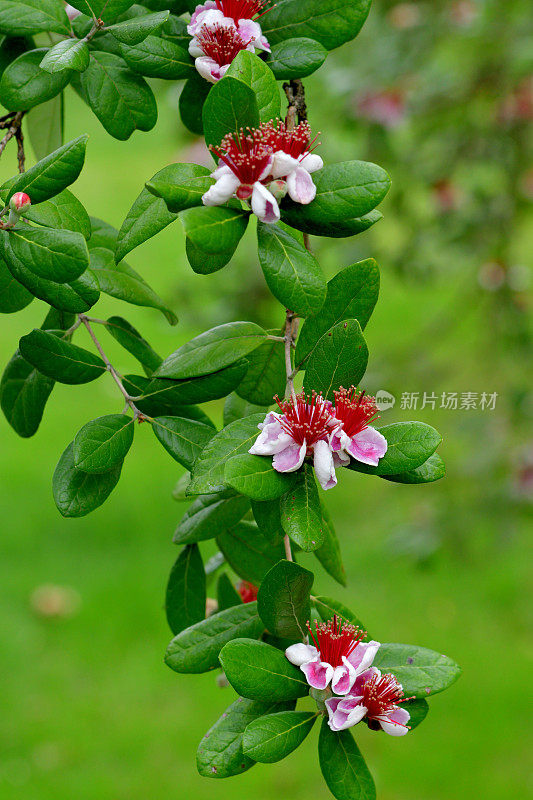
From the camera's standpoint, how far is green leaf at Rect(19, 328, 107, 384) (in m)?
0.73

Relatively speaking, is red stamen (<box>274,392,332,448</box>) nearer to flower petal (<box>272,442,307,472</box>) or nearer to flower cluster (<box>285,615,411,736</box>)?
flower petal (<box>272,442,307,472</box>)

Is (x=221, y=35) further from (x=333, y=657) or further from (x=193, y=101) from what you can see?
(x=333, y=657)

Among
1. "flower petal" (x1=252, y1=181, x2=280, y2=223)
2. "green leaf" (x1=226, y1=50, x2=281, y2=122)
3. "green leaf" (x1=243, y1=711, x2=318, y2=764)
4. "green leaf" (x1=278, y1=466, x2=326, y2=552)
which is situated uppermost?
"green leaf" (x1=226, y1=50, x2=281, y2=122)

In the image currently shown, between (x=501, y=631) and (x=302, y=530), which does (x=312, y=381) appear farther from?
(x=501, y=631)

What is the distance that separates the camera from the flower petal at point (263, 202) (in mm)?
607

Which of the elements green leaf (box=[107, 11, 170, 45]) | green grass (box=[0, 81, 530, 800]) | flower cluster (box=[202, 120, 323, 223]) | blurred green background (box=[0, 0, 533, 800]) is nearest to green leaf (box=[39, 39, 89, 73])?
green leaf (box=[107, 11, 170, 45])

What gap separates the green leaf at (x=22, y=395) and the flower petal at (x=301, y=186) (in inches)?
12.8

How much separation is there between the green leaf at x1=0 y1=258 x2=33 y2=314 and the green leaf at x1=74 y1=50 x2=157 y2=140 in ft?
0.53

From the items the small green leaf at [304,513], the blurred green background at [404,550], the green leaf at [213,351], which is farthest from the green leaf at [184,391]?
the blurred green background at [404,550]

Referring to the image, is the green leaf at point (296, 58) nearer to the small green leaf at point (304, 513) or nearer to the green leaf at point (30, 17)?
the green leaf at point (30, 17)

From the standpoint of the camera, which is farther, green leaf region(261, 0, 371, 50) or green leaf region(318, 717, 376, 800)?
green leaf region(261, 0, 371, 50)

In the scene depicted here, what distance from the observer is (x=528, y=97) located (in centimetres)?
249

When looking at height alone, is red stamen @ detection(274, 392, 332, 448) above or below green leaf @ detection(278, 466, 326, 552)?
above

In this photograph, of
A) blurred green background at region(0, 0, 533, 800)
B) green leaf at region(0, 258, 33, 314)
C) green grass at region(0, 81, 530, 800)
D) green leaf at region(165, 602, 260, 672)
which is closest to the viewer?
green leaf at region(165, 602, 260, 672)
